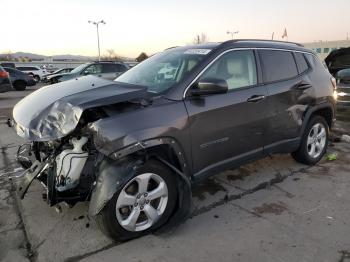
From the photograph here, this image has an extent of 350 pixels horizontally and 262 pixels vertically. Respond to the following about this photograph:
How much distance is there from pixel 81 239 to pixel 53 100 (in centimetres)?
135

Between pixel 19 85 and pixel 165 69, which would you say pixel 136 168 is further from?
pixel 19 85

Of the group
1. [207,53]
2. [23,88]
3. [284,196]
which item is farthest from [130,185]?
[23,88]

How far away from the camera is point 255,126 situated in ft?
14.3

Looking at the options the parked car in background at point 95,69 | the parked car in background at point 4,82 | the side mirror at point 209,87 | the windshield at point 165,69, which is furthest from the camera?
the parked car in background at point 95,69

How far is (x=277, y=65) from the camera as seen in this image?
4797 mm

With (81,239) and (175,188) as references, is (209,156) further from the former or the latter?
(81,239)

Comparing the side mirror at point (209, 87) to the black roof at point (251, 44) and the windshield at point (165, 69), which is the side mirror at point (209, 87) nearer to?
the windshield at point (165, 69)

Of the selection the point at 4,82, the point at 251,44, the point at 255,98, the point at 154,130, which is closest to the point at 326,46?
the point at 4,82

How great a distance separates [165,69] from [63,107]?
1406 millimetres

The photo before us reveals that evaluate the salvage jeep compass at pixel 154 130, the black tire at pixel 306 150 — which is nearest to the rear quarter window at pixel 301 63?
the salvage jeep compass at pixel 154 130

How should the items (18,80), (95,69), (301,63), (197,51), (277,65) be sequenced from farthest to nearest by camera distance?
(18,80)
(95,69)
(301,63)
(277,65)
(197,51)

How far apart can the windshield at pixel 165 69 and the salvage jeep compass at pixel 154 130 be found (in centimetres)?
2

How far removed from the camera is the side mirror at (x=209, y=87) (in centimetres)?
366

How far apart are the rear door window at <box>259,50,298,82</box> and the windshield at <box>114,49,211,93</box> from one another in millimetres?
911
